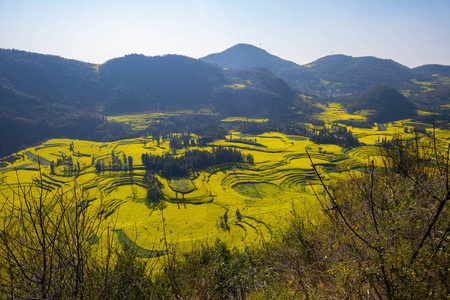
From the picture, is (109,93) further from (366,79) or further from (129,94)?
(366,79)

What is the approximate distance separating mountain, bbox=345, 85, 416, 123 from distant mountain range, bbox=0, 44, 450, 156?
0.44 metres

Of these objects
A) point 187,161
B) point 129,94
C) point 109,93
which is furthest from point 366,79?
point 187,161

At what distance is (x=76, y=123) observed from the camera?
81625 millimetres

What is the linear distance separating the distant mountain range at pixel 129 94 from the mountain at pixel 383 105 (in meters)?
0.44

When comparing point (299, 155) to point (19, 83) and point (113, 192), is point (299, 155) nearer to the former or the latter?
point (113, 192)

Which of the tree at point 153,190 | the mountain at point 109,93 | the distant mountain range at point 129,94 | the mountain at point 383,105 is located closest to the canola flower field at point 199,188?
the tree at point 153,190

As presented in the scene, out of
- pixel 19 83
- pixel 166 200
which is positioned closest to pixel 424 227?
pixel 166 200

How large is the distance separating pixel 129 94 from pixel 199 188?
345ft

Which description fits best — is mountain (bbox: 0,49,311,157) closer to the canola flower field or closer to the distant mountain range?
the distant mountain range

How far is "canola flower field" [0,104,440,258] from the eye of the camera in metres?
25.4

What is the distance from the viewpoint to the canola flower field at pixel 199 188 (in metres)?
25.4

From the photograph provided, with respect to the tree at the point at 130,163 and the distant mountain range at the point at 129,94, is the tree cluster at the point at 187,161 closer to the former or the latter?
the tree at the point at 130,163

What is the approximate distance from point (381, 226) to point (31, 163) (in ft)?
202

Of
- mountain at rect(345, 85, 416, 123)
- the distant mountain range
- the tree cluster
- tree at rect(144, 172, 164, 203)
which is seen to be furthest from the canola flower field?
→ mountain at rect(345, 85, 416, 123)
